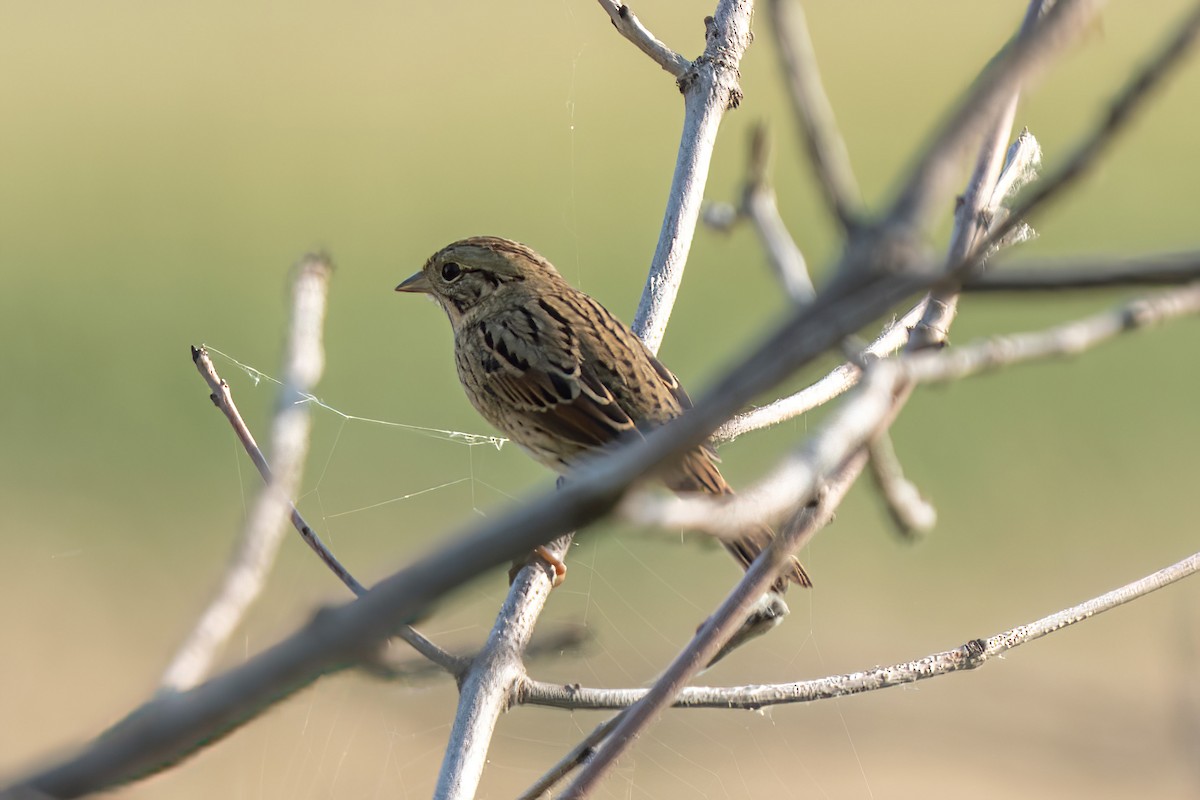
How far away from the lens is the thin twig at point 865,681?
1.95m

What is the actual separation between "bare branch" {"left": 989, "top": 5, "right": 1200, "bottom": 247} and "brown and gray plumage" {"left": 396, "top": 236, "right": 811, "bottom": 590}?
2.04 metres

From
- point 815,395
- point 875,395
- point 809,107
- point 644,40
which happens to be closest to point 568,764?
point 815,395

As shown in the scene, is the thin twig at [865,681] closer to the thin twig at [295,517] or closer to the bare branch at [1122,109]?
the thin twig at [295,517]

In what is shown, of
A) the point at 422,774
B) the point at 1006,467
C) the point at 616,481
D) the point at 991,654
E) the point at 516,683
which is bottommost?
the point at 616,481

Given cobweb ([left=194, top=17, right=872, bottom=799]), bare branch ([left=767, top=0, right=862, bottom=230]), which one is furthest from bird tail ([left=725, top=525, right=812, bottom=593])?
bare branch ([left=767, top=0, right=862, bottom=230])

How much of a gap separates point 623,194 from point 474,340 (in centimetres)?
714

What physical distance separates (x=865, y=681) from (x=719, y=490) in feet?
3.40

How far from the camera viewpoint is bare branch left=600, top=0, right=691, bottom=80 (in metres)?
2.89

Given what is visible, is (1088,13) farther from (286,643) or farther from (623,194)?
(623,194)

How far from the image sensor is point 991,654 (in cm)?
209

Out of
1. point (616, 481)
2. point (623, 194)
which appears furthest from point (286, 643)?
point (623, 194)

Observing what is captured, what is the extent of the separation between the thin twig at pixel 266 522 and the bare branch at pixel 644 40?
1.66 meters

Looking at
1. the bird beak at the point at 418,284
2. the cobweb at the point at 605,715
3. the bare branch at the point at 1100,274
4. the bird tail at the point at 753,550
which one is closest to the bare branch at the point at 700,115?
the bird tail at the point at 753,550

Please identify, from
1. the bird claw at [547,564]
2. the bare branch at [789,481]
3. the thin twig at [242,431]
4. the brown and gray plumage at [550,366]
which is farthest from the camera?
the brown and gray plumage at [550,366]
